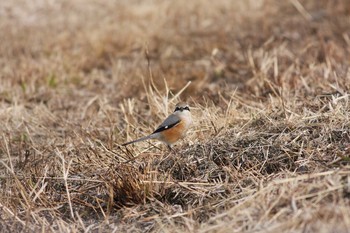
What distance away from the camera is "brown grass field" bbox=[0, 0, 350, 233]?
13.2ft

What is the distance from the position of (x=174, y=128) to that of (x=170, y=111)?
3.35ft

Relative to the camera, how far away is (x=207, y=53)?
27.7 feet

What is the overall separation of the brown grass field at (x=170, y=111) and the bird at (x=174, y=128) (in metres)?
0.12

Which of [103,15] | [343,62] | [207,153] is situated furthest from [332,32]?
[207,153]

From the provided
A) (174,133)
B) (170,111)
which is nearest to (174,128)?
(174,133)

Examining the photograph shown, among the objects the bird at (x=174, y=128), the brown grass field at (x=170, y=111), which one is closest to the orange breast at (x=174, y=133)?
the bird at (x=174, y=128)

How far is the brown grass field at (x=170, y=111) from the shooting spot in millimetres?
4016

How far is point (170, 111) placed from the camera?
227 inches

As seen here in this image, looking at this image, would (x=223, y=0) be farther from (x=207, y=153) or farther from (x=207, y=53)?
(x=207, y=153)

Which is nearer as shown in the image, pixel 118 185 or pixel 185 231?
pixel 185 231

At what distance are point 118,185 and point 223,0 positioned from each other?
20.5ft

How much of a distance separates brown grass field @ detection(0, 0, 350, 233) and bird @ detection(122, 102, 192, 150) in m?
0.12

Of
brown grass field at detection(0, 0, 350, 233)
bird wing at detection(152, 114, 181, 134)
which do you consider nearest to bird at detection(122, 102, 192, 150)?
bird wing at detection(152, 114, 181, 134)

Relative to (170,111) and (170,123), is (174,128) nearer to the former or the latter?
(170,123)
